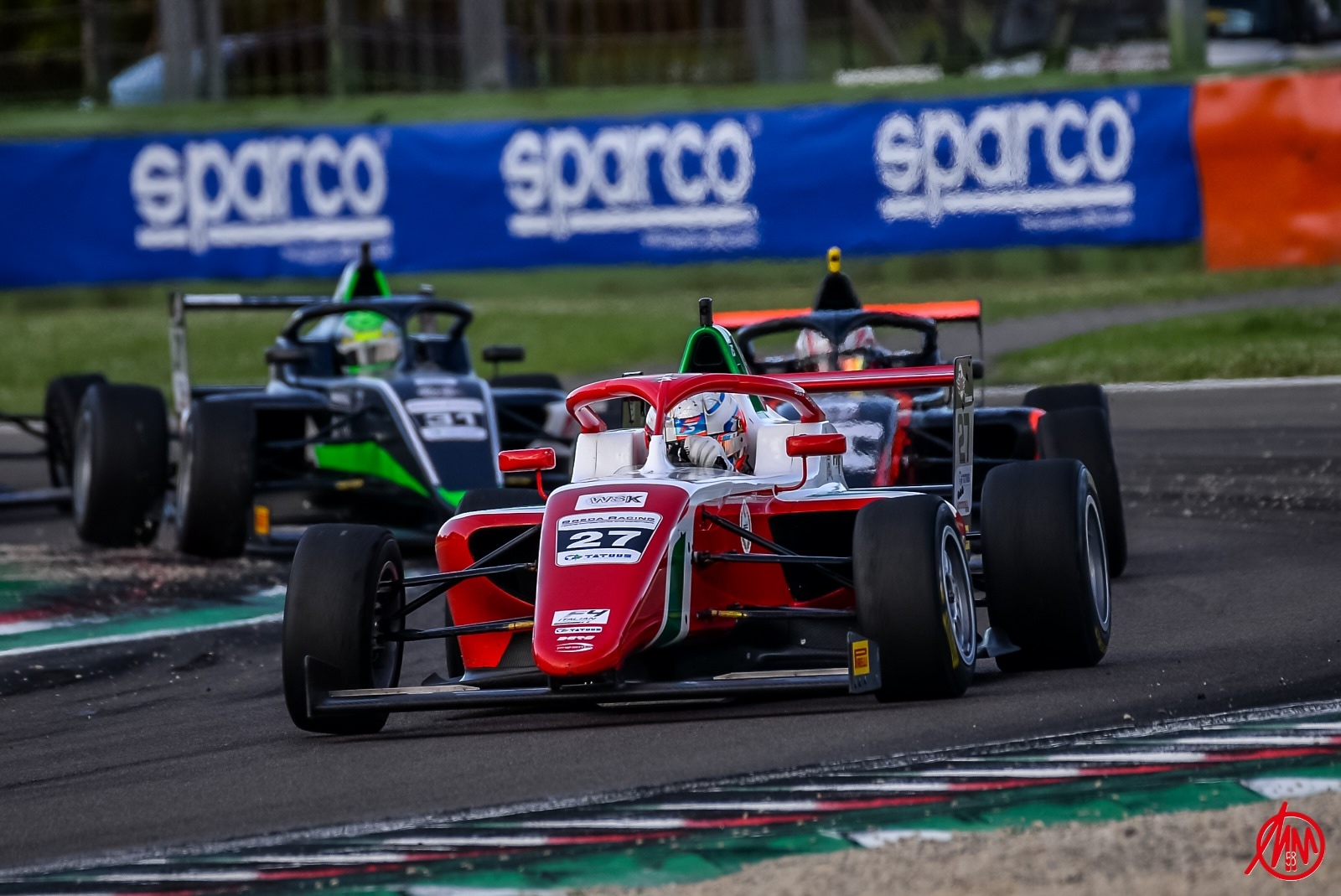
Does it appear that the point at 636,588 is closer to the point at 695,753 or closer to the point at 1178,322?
the point at 695,753

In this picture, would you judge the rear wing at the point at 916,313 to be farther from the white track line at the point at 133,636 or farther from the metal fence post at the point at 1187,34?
the metal fence post at the point at 1187,34

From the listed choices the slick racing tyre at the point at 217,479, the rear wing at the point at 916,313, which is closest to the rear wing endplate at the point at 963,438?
the rear wing at the point at 916,313

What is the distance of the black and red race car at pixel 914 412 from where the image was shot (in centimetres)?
1055

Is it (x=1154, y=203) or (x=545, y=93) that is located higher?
(x=545, y=93)

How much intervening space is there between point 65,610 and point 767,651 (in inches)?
204

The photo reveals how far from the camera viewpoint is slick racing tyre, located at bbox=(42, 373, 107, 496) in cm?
1534

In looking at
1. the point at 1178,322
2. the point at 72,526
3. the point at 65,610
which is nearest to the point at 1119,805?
the point at 65,610

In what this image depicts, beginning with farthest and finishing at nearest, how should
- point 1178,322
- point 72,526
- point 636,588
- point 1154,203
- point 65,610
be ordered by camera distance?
point 1154,203
point 1178,322
point 72,526
point 65,610
point 636,588

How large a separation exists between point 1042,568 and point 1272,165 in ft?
48.1

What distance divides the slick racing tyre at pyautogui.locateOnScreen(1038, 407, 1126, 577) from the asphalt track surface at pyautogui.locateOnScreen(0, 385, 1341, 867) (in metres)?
0.19

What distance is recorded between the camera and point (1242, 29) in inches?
932

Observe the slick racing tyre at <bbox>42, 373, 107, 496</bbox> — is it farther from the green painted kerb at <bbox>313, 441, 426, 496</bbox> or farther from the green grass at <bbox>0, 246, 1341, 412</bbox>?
the green grass at <bbox>0, 246, 1341, 412</bbox>

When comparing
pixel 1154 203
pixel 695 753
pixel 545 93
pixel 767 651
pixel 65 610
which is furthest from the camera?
pixel 545 93

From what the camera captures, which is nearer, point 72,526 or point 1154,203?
point 72,526
